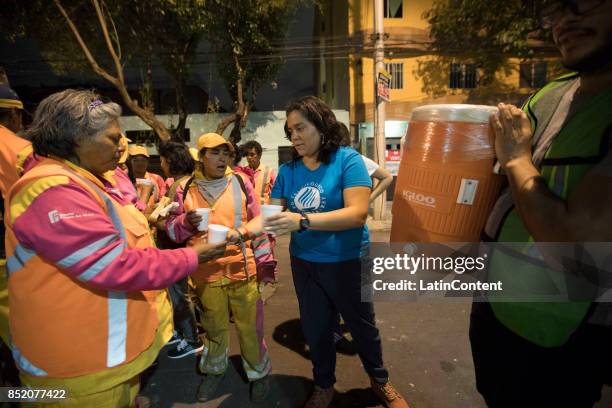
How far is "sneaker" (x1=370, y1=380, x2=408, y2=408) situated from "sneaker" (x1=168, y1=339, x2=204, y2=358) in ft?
5.64

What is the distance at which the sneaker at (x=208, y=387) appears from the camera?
8.73 feet

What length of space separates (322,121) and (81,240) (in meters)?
1.44

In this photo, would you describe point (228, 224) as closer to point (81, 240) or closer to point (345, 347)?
point (81, 240)

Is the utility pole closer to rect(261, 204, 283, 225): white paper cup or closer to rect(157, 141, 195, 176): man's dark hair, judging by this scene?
rect(157, 141, 195, 176): man's dark hair

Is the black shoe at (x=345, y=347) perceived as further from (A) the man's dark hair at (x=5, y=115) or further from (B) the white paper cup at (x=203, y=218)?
(A) the man's dark hair at (x=5, y=115)

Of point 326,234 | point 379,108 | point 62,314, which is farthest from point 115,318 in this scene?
point 379,108

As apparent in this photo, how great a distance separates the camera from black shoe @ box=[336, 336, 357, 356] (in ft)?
10.6

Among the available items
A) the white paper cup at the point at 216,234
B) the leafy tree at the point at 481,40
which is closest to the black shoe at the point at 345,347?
the white paper cup at the point at 216,234

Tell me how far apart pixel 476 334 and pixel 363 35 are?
48.1 ft

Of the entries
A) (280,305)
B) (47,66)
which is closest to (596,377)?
(280,305)

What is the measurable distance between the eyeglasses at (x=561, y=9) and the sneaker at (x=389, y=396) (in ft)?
7.41

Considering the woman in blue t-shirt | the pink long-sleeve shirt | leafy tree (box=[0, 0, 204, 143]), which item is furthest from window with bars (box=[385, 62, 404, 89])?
the pink long-sleeve shirt

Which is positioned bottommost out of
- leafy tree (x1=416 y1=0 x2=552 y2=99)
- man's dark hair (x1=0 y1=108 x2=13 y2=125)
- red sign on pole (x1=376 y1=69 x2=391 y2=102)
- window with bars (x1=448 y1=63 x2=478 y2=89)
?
man's dark hair (x1=0 y1=108 x2=13 y2=125)

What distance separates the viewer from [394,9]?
1448 centimetres
